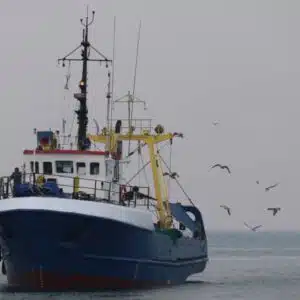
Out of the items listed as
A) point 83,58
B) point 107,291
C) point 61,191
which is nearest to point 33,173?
point 61,191

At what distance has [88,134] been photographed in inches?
1898

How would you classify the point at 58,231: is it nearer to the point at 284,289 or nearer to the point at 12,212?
the point at 12,212

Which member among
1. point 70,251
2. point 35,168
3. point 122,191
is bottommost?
point 70,251

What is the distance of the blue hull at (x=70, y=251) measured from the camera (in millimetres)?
40000

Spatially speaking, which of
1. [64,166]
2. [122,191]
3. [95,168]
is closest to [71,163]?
[64,166]

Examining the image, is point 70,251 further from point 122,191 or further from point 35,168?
point 35,168

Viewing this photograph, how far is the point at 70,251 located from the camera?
40.5 metres

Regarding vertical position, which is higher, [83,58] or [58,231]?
[83,58]

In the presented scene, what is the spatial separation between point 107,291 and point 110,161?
604cm

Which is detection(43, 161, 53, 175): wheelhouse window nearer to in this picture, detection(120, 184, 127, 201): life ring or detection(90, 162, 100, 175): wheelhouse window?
detection(90, 162, 100, 175): wheelhouse window

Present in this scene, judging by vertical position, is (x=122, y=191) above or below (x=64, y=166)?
below

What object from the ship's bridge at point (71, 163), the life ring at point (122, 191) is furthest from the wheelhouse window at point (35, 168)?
the life ring at point (122, 191)

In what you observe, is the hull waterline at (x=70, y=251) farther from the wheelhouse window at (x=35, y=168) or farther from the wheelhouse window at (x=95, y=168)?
the wheelhouse window at (x=35, y=168)

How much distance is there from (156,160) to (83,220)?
31.3 ft
